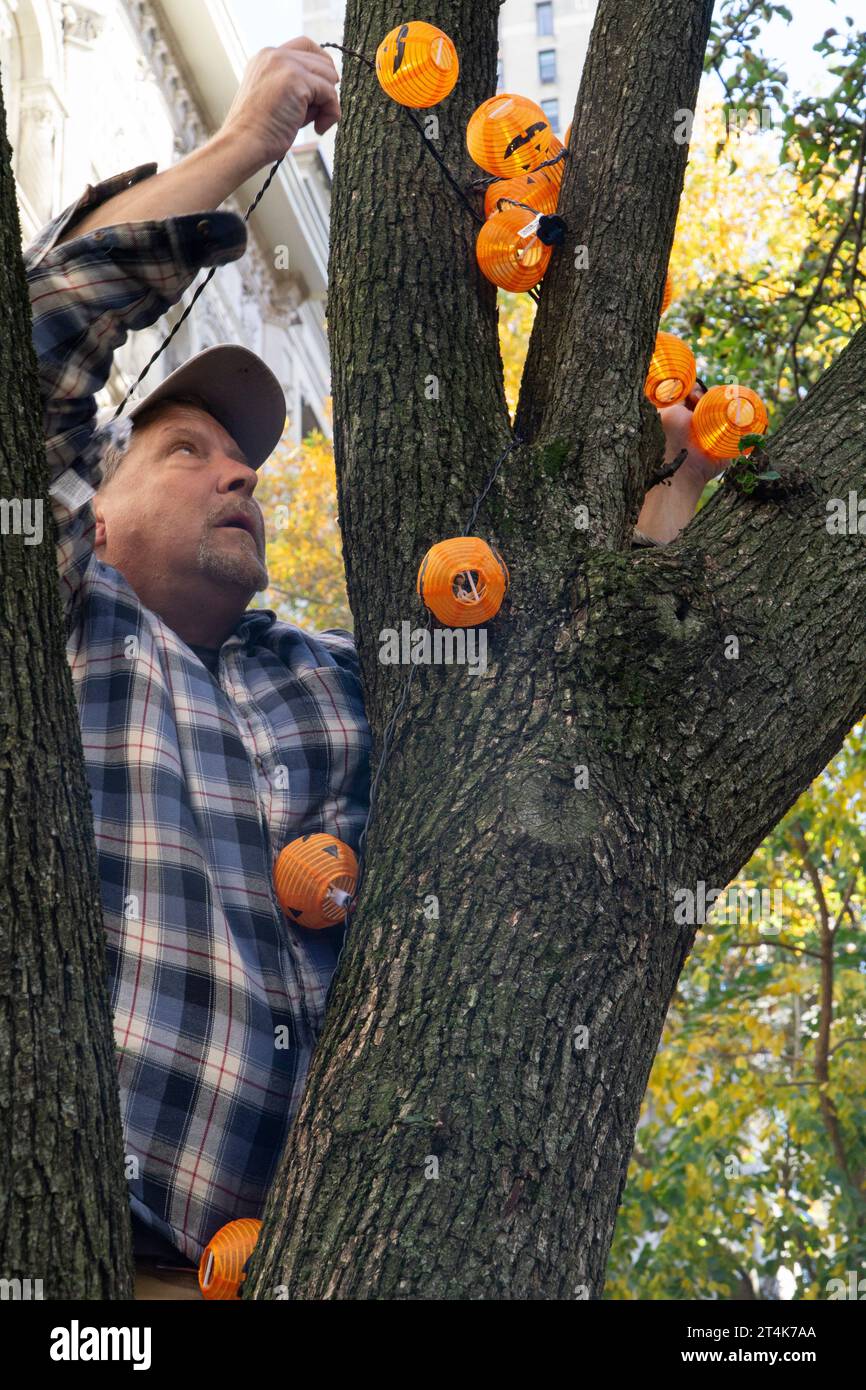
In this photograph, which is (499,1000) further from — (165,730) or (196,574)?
(196,574)

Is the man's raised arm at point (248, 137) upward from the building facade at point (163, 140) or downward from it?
downward

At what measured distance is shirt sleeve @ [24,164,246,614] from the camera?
2781 mm

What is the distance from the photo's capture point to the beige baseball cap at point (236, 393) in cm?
379

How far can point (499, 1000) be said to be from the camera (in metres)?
2.20

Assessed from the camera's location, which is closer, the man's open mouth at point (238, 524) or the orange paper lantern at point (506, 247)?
the orange paper lantern at point (506, 247)

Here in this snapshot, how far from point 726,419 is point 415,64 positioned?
1121mm

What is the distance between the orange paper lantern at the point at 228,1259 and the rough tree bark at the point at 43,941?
A: 55cm

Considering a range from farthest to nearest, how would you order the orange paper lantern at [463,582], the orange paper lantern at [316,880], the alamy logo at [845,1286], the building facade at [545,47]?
1. the building facade at [545,47]
2. the alamy logo at [845,1286]
3. the orange paper lantern at [316,880]
4. the orange paper lantern at [463,582]

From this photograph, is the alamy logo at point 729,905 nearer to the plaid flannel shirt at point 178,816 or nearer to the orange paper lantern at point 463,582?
the orange paper lantern at point 463,582

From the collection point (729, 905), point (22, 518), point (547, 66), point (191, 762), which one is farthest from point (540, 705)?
point (547, 66)

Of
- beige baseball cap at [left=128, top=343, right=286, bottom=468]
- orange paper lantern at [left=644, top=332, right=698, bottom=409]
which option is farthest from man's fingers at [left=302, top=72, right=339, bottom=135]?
orange paper lantern at [left=644, top=332, right=698, bottom=409]

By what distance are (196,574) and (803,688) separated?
167 cm
